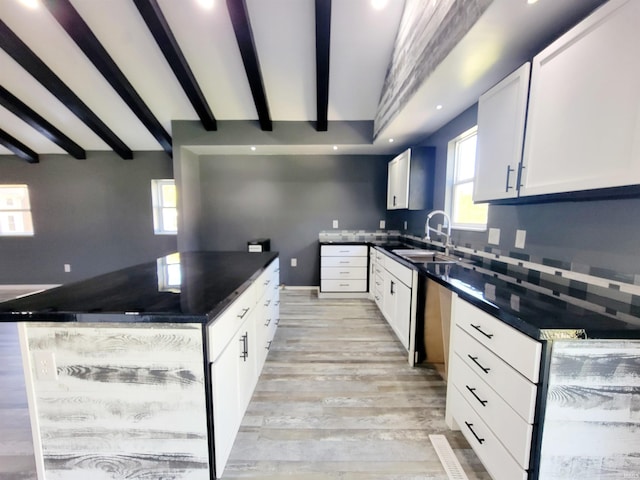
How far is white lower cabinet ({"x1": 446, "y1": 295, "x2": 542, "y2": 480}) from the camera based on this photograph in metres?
0.94

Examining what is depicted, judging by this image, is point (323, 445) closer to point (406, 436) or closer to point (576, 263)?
point (406, 436)

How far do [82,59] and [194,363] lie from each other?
3.80 meters

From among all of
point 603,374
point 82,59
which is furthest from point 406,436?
point 82,59

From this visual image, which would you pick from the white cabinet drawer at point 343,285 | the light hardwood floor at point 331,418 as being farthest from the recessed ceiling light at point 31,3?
the white cabinet drawer at point 343,285

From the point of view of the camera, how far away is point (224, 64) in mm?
2918

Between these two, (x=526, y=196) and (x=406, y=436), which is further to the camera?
(x=406, y=436)

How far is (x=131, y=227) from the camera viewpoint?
4.71 meters

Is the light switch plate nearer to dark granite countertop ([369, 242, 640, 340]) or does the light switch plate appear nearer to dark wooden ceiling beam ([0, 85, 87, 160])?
dark granite countertop ([369, 242, 640, 340])

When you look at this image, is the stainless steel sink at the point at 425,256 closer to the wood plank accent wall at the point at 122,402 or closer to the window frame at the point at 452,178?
the window frame at the point at 452,178

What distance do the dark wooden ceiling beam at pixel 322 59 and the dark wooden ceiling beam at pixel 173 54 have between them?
1.44 m

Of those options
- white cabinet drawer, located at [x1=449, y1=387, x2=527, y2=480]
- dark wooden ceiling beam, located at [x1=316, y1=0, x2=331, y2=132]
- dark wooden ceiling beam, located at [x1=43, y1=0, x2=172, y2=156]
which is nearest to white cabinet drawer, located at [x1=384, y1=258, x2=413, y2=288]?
white cabinet drawer, located at [x1=449, y1=387, x2=527, y2=480]

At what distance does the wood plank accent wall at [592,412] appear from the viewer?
0.89 meters

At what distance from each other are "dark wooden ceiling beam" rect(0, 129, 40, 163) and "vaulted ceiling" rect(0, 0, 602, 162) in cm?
4

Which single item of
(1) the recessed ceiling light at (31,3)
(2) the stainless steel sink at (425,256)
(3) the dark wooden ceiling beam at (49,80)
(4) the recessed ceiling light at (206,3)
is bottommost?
(2) the stainless steel sink at (425,256)
